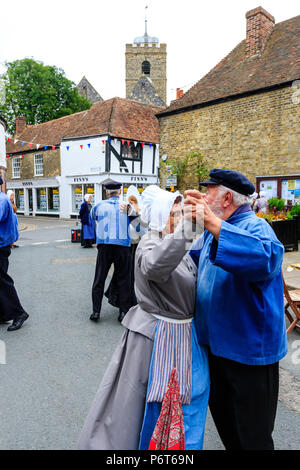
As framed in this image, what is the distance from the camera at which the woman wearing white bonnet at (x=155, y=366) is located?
1.73 meters

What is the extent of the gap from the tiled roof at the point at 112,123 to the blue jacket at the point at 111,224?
61.4ft

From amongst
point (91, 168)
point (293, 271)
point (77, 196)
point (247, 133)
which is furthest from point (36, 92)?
point (293, 271)

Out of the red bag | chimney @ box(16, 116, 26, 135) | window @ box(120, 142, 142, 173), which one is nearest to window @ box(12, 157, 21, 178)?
chimney @ box(16, 116, 26, 135)

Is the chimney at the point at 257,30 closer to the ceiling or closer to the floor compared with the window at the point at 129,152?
closer to the ceiling

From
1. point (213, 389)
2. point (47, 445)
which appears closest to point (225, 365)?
point (213, 389)

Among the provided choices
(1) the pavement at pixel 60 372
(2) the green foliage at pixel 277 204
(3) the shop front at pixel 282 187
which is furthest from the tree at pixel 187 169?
(1) the pavement at pixel 60 372

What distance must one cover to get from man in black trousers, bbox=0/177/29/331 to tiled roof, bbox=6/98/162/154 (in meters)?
19.2

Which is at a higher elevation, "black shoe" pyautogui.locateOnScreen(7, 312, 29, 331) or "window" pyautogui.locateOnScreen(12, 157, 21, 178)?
"window" pyautogui.locateOnScreen(12, 157, 21, 178)

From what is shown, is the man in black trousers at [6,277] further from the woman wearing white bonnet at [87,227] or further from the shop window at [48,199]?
the shop window at [48,199]

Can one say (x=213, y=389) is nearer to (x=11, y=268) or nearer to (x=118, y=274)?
(x=118, y=274)

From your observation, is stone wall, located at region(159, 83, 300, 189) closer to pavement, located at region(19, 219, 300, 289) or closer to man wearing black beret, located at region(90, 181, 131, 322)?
pavement, located at region(19, 219, 300, 289)

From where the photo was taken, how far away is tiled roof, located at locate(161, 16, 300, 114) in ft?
44.9

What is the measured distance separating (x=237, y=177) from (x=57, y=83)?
36687 millimetres

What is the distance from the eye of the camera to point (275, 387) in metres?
1.81
